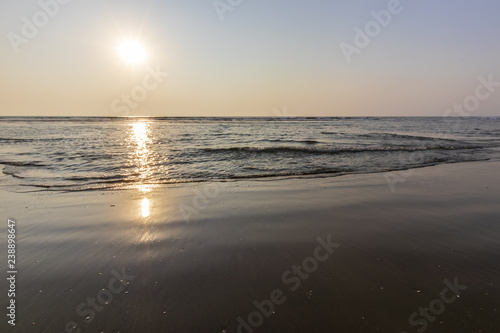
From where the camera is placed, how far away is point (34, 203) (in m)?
7.95

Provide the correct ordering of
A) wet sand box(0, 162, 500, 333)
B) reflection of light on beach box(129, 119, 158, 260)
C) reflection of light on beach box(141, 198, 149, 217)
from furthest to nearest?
reflection of light on beach box(141, 198, 149, 217) < reflection of light on beach box(129, 119, 158, 260) < wet sand box(0, 162, 500, 333)

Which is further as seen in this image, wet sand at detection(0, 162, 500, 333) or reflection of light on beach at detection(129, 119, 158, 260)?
reflection of light on beach at detection(129, 119, 158, 260)

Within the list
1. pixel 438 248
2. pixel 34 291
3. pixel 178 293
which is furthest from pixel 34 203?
pixel 438 248

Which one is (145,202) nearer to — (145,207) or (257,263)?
(145,207)

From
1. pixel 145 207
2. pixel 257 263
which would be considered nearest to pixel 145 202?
pixel 145 207

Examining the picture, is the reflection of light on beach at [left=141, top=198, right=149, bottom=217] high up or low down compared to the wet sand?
up

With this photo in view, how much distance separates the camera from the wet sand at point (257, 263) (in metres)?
3.26

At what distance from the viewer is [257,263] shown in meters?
4.49

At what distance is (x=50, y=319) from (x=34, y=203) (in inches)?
233

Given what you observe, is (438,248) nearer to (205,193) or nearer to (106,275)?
(106,275)

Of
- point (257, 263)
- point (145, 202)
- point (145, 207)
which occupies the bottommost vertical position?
point (257, 263)

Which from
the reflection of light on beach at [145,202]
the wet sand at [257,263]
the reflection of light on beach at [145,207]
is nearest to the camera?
the wet sand at [257,263]

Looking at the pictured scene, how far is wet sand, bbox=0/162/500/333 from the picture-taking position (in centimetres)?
326

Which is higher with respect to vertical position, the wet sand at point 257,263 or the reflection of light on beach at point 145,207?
the reflection of light on beach at point 145,207
